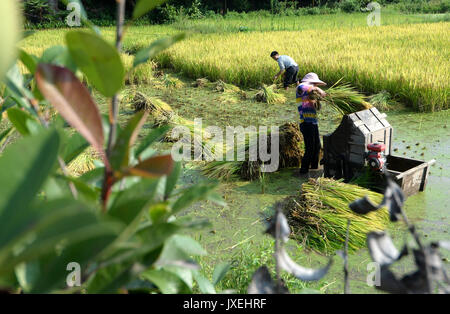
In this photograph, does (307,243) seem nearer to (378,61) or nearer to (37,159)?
(37,159)

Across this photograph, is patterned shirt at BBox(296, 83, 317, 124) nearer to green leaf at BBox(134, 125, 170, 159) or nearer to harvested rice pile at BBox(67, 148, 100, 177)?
harvested rice pile at BBox(67, 148, 100, 177)

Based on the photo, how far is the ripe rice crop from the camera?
5.93 m

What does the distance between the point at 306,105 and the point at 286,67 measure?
3446 mm

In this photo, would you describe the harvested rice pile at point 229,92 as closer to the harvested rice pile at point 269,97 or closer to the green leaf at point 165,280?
the harvested rice pile at point 269,97

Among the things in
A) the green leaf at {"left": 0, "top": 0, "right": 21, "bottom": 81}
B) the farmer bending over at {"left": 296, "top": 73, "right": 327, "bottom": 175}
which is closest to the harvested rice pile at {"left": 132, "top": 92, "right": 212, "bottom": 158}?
the farmer bending over at {"left": 296, "top": 73, "right": 327, "bottom": 175}

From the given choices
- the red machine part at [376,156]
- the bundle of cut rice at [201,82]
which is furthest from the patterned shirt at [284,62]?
the red machine part at [376,156]

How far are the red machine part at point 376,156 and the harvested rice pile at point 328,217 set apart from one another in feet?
0.67

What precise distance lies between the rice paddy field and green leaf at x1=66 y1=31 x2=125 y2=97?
0.39ft

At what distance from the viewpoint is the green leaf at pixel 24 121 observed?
593mm

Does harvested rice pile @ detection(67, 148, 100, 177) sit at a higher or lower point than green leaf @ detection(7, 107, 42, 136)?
lower

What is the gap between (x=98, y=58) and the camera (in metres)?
0.42

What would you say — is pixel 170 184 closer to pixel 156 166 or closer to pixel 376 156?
pixel 156 166
